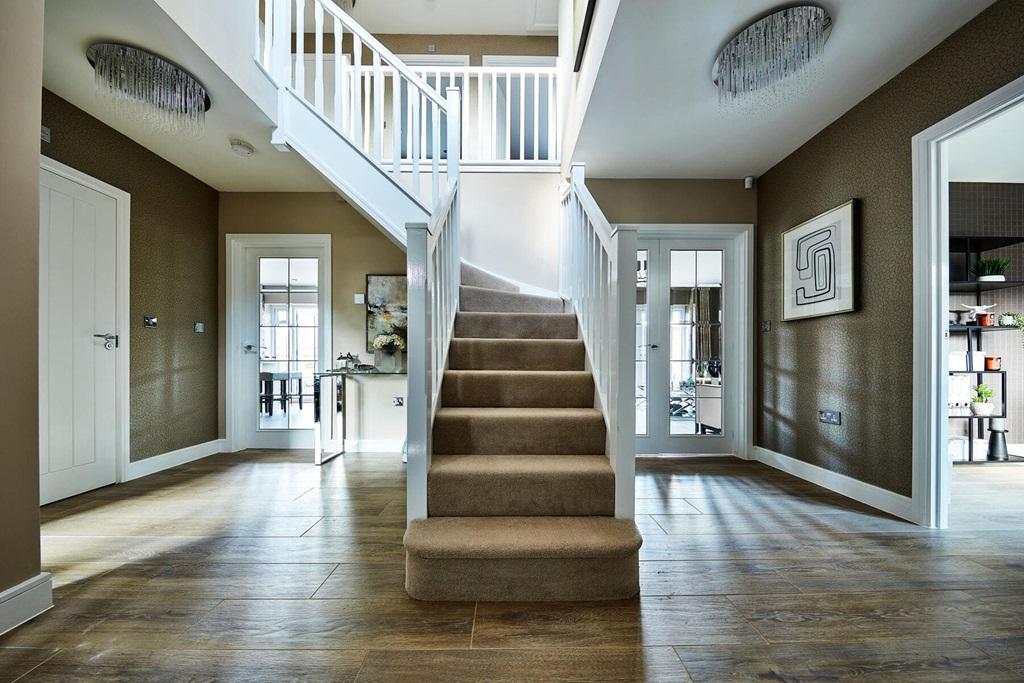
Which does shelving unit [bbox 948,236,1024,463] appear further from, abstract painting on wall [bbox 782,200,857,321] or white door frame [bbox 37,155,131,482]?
white door frame [bbox 37,155,131,482]

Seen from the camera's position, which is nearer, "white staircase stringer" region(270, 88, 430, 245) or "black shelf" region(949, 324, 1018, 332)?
"white staircase stringer" region(270, 88, 430, 245)

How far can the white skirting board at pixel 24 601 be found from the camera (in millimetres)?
1576

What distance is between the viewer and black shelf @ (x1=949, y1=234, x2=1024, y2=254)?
429 centimetres

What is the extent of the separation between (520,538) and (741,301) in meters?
3.27

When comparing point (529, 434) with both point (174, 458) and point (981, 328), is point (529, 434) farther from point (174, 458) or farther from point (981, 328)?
point (981, 328)

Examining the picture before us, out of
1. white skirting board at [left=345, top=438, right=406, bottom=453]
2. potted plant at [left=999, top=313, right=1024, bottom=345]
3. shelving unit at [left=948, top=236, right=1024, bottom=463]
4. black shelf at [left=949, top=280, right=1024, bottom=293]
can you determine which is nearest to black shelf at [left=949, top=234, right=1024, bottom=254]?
shelving unit at [left=948, top=236, right=1024, bottom=463]

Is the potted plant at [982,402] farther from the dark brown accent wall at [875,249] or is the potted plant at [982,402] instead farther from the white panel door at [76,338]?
the white panel door at [76,338]

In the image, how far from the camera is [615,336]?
2.12 metres

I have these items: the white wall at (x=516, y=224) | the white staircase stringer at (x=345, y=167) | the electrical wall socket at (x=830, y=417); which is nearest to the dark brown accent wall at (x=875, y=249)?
the electrical wall socket at (x=830, y=417)

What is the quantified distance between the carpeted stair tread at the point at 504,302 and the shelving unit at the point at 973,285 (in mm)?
3442

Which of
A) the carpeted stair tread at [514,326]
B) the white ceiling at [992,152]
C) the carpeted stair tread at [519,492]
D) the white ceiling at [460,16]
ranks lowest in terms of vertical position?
the carpeted stair tread at [519,492]

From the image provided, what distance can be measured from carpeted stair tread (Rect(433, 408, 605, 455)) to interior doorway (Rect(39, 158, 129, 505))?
2.47 meters

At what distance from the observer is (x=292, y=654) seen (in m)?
1.48

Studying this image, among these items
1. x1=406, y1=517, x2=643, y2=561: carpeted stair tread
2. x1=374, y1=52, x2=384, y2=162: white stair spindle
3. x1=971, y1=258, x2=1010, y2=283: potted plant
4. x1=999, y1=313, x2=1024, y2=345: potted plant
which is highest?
x1=374, y1=52, x2=384, y2=162: white stair spindle
